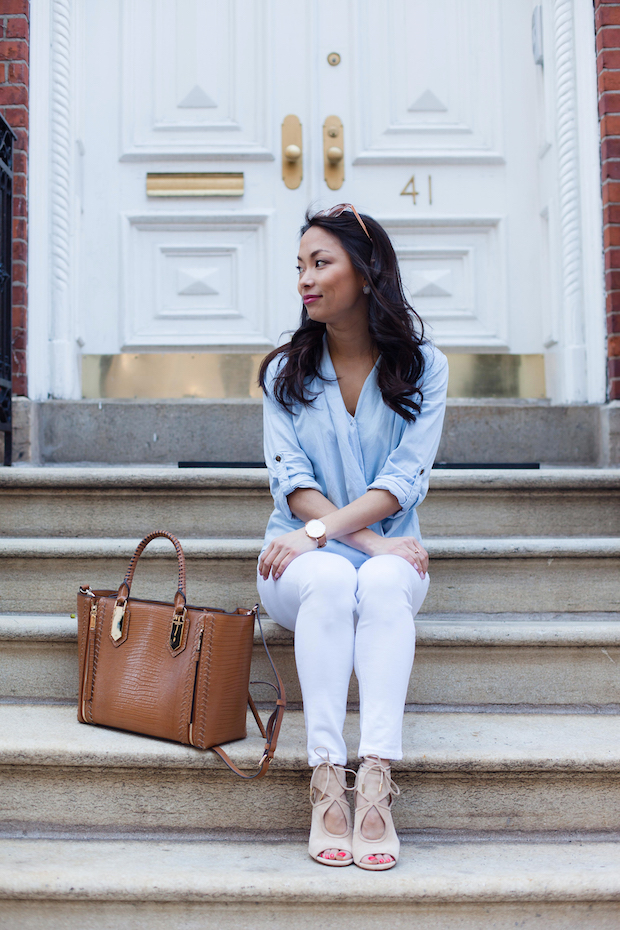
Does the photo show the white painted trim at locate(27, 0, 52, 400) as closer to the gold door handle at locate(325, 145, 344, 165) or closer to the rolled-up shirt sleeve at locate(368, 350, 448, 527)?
the gold door handle at locate(325, 145, 344, 165)

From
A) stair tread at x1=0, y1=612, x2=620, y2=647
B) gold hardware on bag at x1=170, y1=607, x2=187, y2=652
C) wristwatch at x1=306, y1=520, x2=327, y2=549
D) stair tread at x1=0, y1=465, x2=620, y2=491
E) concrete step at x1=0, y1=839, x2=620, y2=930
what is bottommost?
concrete step at x1=0, y1=839, x2=620, y2=930

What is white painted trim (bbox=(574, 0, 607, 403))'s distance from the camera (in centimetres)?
271

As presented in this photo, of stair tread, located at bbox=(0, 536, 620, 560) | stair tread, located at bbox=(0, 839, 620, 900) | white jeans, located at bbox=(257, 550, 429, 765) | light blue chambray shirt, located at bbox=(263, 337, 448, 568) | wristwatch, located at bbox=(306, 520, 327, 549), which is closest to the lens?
stair tread, located at bbox=(0, 839, 620, 900)

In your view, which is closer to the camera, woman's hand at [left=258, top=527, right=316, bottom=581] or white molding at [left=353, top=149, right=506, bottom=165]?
woman's hand at [left=258, top=527, right=316, bottom=581]

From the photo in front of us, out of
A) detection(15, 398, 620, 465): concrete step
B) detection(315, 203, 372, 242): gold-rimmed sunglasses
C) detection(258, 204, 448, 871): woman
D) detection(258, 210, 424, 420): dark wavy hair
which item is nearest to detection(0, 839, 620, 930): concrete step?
detection(258, 204, 448, 871): woman

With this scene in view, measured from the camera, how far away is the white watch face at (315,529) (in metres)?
1.56

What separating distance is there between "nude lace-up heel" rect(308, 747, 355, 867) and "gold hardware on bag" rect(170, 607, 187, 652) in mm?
338

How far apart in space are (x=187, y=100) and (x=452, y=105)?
1.08 metres

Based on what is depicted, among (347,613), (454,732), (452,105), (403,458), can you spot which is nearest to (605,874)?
(454,732)

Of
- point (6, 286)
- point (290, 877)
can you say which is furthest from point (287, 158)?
point (290, 877)

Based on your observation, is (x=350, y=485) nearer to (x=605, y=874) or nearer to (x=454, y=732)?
(x=454, y=732)

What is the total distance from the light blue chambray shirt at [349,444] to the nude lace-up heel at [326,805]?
1.71 feet

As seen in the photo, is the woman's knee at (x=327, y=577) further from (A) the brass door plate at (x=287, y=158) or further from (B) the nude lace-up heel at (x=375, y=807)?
(A) the brass door plate at (x=287, y=158)

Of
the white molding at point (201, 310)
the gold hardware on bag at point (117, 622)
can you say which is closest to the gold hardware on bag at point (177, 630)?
the gold hardware on bag at point (117, 622)
